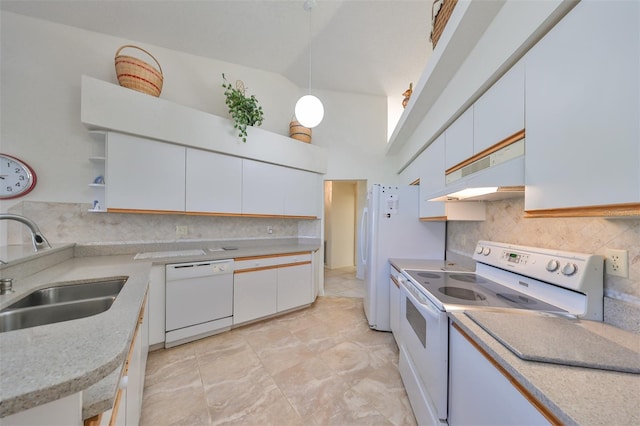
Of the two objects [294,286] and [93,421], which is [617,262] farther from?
[294,286]

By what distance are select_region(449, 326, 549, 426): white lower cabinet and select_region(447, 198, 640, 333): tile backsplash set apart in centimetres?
60

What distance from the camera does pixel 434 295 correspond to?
1.25 meters

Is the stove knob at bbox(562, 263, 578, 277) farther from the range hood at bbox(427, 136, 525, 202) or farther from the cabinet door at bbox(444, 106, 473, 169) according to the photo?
the cabinet door at bbox(444, 106, 473, 169)

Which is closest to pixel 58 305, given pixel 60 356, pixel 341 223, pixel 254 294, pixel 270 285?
pixel 60 356

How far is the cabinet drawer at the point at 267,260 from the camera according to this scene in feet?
7.94

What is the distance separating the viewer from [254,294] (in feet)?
8.22

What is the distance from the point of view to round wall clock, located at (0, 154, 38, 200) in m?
1.83

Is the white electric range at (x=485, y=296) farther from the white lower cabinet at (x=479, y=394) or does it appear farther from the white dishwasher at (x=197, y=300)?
the white dishwasher at (x=197, y=300)

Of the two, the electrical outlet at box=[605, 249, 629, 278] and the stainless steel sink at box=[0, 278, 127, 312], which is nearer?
the electrical outlet at box=[605, 249, 629, 278]

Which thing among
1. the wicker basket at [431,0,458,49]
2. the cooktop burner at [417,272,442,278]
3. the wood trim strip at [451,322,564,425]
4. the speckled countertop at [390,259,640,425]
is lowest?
the wood trim strip at [451,322,564,425]

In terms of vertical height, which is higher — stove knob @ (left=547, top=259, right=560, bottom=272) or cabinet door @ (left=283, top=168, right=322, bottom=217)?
cabinet door @ (left=283, top=168, right=322, bottom=217)

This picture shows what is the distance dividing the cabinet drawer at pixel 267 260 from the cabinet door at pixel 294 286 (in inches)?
3.2

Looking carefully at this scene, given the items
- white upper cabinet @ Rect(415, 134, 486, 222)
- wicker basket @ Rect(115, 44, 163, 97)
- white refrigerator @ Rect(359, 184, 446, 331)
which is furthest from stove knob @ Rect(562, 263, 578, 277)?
wicker basket @ Rect(115, 44, 163, 97)

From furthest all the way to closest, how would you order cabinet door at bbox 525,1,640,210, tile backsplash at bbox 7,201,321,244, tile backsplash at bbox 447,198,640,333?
tile backsplash at bbox 7,201,321,244
tile backsplash at bbox 447,198,640,333
cabinet door at bbox 525,1,640,210
